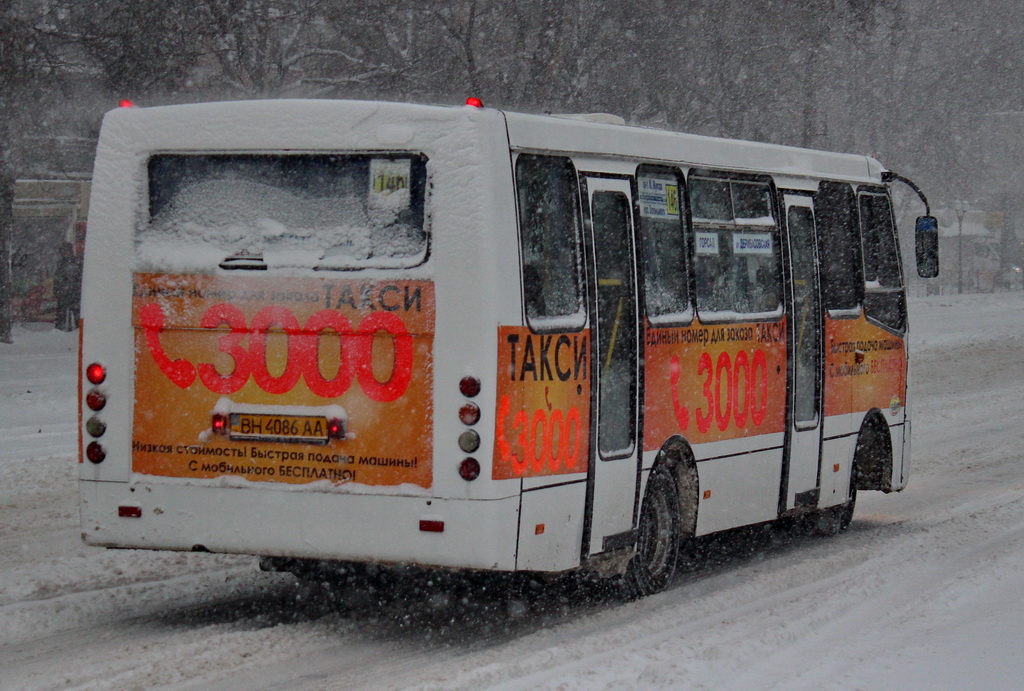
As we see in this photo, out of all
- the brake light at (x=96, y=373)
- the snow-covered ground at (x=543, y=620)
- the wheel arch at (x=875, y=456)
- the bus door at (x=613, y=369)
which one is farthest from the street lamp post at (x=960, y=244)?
the brake light at (x=96, y=373)

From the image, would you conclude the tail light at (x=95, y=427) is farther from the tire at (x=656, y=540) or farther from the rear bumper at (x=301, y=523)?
the tire at (x=656, y=540)

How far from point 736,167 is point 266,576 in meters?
3.96

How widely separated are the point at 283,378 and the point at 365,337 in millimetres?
466

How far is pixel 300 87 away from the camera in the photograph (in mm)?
28141

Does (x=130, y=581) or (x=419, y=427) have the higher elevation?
(x=419, y=427)

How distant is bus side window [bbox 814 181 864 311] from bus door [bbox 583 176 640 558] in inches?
120

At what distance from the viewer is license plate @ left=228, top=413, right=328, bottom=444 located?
7.45 metres

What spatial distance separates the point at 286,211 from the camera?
7.59m

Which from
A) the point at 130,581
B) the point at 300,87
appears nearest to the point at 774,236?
the point at 130,581

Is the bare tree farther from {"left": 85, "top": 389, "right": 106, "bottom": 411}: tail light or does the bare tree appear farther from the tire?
the tire

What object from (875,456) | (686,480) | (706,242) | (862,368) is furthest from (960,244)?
(686,480)

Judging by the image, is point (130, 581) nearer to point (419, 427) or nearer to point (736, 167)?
point (419, 427)

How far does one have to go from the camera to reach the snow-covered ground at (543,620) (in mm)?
6746

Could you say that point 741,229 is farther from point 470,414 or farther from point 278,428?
point 278,428
